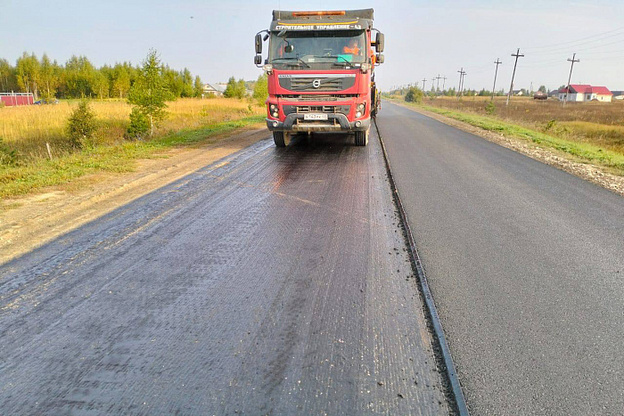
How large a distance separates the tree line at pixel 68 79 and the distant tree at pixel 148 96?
155 ft

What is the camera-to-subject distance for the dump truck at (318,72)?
904 cm

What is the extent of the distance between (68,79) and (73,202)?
82116 mm

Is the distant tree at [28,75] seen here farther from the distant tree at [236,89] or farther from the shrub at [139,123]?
the shrub at [139,123]

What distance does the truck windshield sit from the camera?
9180mm

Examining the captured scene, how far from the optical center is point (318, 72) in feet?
29.6

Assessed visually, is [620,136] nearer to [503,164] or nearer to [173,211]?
[503,164]

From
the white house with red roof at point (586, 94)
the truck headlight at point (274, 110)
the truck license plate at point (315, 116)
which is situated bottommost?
the truck license plate at point (315, 116)

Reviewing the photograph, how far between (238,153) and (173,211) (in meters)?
5.14

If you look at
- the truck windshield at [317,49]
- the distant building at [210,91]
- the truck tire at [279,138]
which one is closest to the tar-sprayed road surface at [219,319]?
the truck windshield at [317,49]

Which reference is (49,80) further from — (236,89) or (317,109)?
(317,109)

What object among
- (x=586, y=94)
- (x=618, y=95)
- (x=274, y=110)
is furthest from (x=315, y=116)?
(x=618, y=95)

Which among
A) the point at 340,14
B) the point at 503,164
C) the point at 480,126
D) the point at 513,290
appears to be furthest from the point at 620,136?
the point at 513,290

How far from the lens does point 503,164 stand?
9.12 m

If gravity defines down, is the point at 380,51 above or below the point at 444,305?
above
